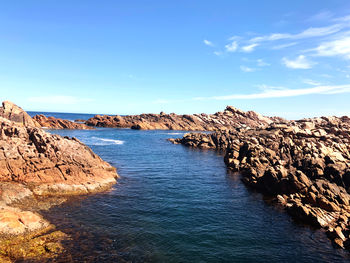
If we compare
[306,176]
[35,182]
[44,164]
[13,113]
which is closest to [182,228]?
[35,182]

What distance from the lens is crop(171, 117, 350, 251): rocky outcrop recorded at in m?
29.9

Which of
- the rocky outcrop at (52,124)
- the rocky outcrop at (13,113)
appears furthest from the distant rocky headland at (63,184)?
→ the rocky outcrop at (52,124)

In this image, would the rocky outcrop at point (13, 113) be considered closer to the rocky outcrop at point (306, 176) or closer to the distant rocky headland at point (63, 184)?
the distant rocky headland at point (63, 184)

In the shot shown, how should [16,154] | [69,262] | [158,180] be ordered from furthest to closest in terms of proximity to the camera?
1. [158,180]
2. [16,154]
3. [69,262]

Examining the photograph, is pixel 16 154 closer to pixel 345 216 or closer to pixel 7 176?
pixel 7 176

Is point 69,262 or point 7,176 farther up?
point 7,176

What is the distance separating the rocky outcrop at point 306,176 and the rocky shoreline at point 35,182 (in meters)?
27.4

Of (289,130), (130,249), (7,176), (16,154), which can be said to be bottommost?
(130,249)

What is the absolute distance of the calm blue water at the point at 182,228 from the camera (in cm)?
2144

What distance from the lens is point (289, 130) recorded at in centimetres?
7825

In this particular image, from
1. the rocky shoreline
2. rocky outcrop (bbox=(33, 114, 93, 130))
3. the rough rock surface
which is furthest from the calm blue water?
rocky outcrop (bbox=(33, 114, 93, 130))

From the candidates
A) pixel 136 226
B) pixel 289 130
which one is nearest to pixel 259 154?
pixel 289 130

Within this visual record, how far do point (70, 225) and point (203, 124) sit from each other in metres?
169

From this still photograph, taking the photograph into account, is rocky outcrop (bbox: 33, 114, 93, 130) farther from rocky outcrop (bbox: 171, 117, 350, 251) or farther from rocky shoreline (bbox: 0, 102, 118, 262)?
rocky shoreline (bbox: 0, 102, 118, 262)
